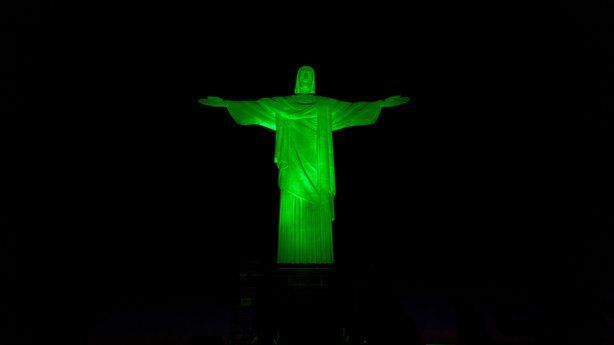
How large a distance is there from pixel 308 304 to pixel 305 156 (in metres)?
2.42

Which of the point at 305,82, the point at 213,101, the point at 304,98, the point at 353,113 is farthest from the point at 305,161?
the point at 213,101

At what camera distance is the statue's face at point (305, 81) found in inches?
285

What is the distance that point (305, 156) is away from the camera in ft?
21.7

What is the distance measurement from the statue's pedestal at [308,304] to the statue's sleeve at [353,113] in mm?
2798

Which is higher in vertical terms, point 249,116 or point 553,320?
point 249,116

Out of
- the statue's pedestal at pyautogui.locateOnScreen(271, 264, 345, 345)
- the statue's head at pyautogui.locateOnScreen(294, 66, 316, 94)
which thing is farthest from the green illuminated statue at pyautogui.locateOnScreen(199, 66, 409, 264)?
the statue's pedestal at pyautogui.locateOnScreen(271, 264, 345, 345)

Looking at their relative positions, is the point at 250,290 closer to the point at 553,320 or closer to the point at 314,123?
the point at 314,123

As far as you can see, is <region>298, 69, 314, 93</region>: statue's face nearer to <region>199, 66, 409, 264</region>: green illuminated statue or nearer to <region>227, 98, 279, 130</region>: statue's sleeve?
<region>199, 66, 409, 264</region>: green illuminated statue

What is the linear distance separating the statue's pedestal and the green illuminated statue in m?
0.62

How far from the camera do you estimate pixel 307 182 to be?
254 inches

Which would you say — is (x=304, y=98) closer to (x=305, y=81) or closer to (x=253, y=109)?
(x=305, y=81)

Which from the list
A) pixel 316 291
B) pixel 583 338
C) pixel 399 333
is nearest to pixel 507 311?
pixel 583 338

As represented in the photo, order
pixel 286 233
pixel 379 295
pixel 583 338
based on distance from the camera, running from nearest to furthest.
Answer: pixel 583 338 → pixel 379 295 → pixel 286 233

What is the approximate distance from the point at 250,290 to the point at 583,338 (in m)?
3.73
